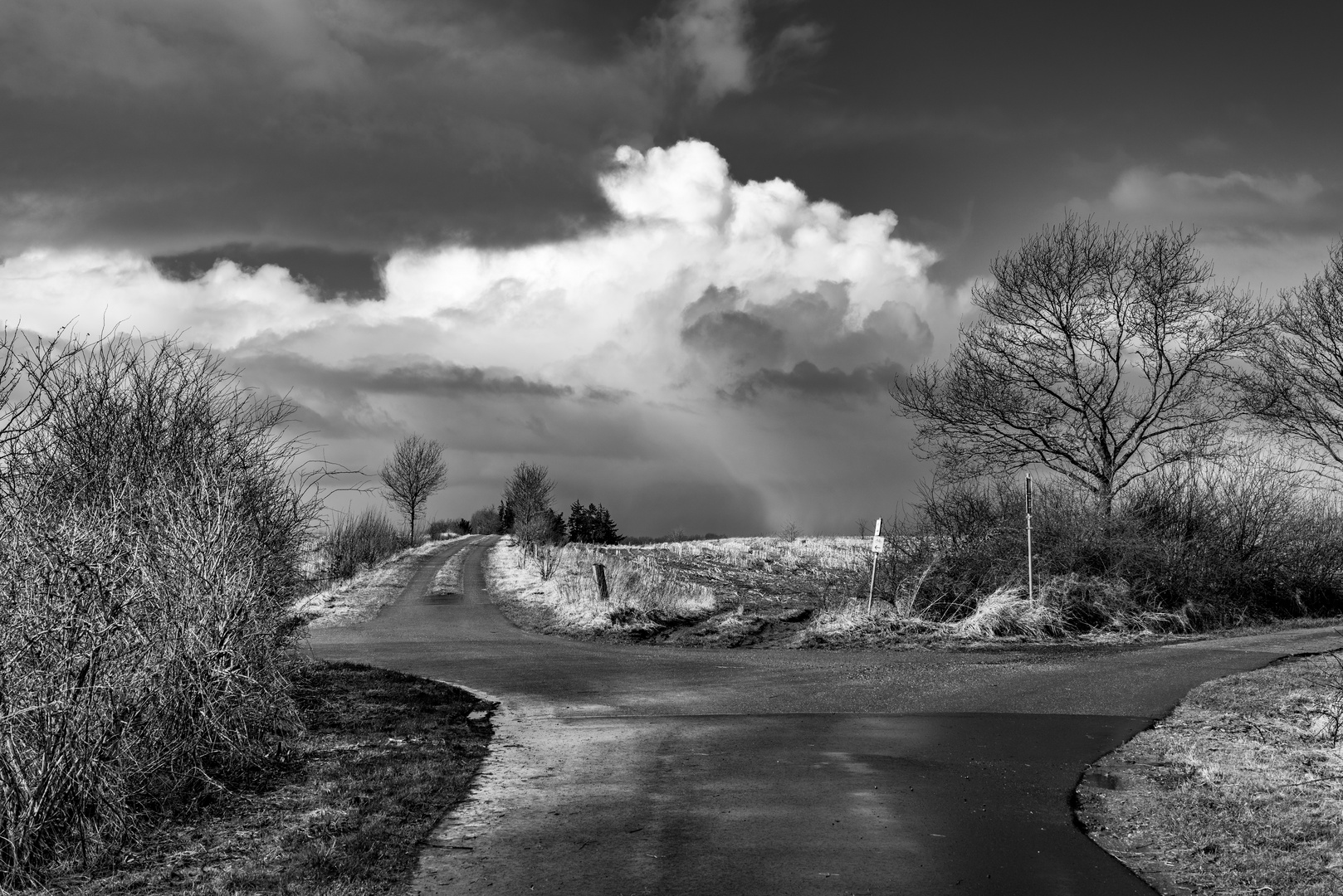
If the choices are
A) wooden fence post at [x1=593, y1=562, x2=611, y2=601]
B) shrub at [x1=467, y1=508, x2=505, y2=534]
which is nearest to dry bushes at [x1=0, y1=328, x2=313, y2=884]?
wooden fence post at [x1=593, y1=562, x2=611, y2=601]

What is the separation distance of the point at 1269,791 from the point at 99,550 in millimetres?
8136

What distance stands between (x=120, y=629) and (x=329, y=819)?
1.83 meters

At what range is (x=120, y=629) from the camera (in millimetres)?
6715

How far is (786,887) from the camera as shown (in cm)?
533

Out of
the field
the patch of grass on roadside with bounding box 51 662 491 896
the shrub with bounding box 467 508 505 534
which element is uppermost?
the shrub with bounding box 467 508 505 534

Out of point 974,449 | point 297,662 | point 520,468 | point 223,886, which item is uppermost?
point 520,468

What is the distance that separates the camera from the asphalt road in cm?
565

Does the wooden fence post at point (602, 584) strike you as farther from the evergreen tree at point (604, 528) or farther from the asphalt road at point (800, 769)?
the evergreen tree at point (604, 528)

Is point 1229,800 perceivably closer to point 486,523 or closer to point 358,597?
point 358,597

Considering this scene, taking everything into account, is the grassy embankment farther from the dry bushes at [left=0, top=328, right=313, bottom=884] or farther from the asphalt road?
the dry bushes at [left=0, top=328, right=313, bottom=884]

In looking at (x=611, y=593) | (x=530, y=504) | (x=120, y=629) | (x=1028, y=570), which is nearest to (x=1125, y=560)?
(x=1028, y=570)

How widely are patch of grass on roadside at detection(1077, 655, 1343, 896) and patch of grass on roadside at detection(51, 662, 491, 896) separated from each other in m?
4.28

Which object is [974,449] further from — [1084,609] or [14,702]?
[14,702]

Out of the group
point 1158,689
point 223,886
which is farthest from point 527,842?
point 1158,689
